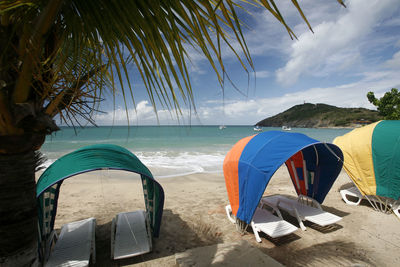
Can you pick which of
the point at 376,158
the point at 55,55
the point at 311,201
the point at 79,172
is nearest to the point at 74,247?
the point at 79,172

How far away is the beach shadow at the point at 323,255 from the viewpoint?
415 cm

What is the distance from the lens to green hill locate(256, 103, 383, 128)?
261 ft

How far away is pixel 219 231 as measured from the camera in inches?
218

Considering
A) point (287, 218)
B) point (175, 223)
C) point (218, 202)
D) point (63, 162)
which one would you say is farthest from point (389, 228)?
point (63, 162)

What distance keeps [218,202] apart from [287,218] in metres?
2.62

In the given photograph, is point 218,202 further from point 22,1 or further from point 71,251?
point 22,1

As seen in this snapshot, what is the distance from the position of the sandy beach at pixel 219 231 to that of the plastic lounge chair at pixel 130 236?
218mm

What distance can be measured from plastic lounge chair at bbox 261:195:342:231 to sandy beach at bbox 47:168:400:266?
1.17ft

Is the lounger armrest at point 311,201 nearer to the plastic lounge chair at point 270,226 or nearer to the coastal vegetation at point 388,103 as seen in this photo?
the plastic lounge chair at point 270,226

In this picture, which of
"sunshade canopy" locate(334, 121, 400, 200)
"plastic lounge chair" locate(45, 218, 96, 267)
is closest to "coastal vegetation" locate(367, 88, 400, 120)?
"sunshade canopy" locate(334, 121, 400, 200)

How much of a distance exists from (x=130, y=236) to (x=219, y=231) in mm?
2471

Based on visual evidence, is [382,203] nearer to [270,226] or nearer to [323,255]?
[323,255]

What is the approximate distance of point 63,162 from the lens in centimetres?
434

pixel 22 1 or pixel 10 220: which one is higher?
pixel 22 1
